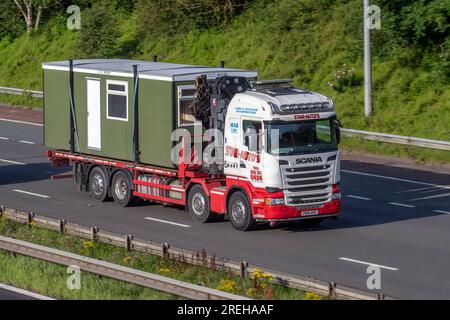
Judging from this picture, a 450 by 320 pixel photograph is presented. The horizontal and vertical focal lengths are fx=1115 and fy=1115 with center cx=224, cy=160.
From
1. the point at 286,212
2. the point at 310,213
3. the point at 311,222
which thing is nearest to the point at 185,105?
the point at 286,212

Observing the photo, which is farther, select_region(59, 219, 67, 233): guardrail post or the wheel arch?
the wheel arch

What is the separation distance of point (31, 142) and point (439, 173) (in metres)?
14.3

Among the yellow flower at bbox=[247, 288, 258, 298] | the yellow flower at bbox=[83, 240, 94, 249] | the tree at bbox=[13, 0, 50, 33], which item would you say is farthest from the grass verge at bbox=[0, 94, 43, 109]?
the yellow flower at bbox=[247, 288, 258, 298]

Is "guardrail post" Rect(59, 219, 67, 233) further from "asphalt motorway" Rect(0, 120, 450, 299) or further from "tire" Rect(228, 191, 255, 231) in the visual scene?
"tire" Rect(228, 191, 255, 231)

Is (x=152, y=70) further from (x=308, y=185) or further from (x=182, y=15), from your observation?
(x=182, y=15)

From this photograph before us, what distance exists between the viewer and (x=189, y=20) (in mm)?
48281

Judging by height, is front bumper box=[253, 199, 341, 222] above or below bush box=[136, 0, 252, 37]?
below

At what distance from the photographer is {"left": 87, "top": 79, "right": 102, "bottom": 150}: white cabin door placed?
90.7 ft

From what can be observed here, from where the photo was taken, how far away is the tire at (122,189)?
27.2m

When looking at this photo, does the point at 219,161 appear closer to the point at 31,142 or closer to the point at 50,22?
the point at 31,142

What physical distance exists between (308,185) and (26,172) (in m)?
11.6

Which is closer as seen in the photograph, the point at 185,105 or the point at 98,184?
the point at 185,105

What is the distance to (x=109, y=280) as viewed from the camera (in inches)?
720
